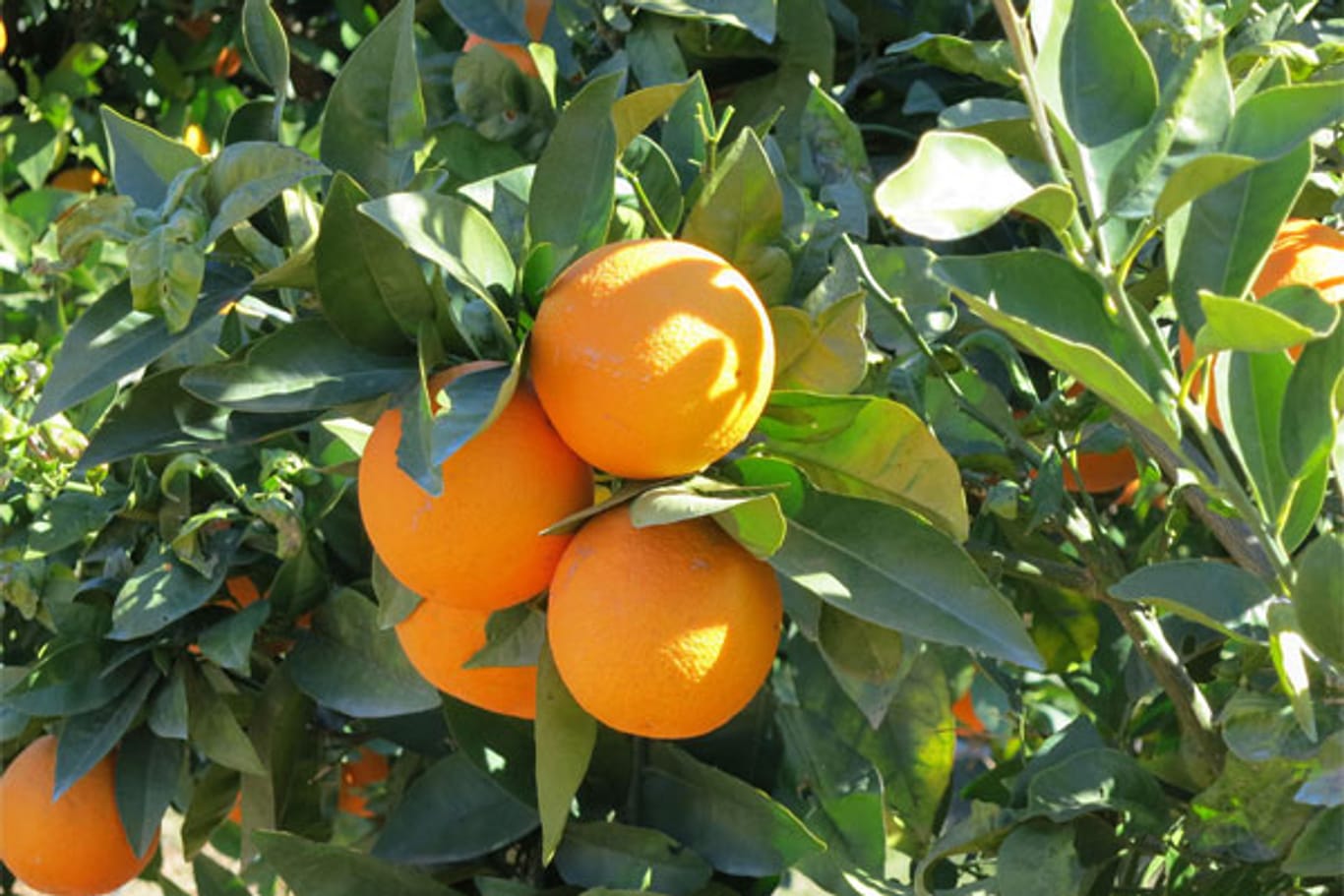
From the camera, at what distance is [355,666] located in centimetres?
120

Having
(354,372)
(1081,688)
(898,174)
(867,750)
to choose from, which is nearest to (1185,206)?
(898,174)

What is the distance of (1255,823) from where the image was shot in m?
0.93

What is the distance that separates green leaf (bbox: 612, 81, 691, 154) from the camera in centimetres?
86

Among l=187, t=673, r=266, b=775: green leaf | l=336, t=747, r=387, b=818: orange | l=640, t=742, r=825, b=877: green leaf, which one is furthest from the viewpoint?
l=336, t=747, r=387, b=818: orange

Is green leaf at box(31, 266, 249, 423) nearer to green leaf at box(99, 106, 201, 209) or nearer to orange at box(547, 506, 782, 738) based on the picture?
green leaf at box(99, 106, 201, 209)

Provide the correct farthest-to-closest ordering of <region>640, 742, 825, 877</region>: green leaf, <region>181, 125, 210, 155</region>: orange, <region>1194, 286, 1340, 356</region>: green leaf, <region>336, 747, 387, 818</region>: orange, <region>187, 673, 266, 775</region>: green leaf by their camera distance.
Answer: <region>181, 125, 210, 155</region>: orange
<region>336, 747, 387, 818</region>: orange
<region>187, 673, 266, 775</region>: green leaf
<region>640, 742, 825, 877</region>: green leaf
<region>1194, 286, 1340, 356</region>: green leaf

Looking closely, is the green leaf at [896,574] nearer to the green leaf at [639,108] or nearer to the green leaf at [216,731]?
the green leaf at [639,108]

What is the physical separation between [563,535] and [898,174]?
270 millimetres

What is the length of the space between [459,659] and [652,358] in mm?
251

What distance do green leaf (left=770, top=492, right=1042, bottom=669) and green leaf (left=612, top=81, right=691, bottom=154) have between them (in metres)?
0.21

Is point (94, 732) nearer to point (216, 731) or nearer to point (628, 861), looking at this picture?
point (216, 731)

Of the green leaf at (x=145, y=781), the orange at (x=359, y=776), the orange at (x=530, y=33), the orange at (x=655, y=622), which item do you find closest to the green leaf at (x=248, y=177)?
the orange at (x=655, y=622)

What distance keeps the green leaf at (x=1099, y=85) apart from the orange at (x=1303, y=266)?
17 centimetres

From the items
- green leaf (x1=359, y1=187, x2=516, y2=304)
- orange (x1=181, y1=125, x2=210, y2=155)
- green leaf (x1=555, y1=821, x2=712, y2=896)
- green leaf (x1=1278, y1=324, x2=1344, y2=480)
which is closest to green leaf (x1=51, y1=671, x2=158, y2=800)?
green leaf (x1=555, y1=821, x2=712, y2=896)
